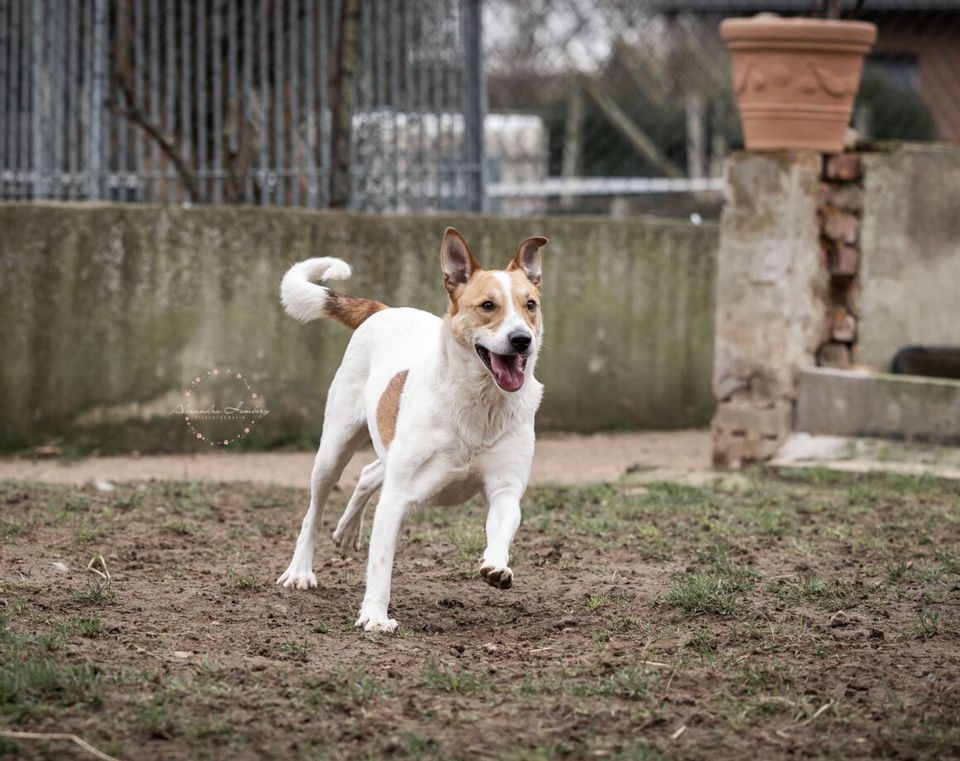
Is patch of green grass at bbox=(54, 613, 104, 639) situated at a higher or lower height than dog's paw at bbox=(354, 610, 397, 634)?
higher

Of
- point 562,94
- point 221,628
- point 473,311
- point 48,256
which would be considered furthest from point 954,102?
point 221,628

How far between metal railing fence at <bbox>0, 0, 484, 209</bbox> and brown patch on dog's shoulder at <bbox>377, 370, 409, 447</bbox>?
4583 mm

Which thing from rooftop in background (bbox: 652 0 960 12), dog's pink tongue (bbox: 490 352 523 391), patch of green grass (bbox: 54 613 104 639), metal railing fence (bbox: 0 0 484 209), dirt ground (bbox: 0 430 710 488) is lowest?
dirt ground (bbox: 0 430 710 488)

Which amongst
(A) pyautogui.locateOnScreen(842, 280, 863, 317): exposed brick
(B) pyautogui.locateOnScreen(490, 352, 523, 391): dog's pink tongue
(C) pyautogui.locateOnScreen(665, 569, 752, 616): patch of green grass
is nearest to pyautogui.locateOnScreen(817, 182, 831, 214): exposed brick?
(A) pyautogui.locateOnScreen(842, 280, 863, 317): exposed brick

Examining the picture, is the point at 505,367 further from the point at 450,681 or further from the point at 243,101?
the point at 243,101

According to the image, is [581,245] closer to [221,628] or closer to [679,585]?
[679,585]

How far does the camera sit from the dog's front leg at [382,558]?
16.0 feet

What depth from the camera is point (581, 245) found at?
995 centimetres

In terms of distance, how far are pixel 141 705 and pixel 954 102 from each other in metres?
9.39

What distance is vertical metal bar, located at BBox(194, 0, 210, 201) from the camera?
9.53 metres

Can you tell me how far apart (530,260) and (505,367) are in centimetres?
56

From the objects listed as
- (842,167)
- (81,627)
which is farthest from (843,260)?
(81,627)

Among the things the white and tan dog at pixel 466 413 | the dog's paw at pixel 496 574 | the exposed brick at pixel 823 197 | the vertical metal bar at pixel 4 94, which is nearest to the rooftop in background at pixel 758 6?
the exposed brick at pixel 823 197

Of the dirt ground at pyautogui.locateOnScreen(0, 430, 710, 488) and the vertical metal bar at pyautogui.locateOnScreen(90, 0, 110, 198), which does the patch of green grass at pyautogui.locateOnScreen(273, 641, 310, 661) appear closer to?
the dirt ground at pyautogui.locateOnScreen(0, 430, 710, 488)
